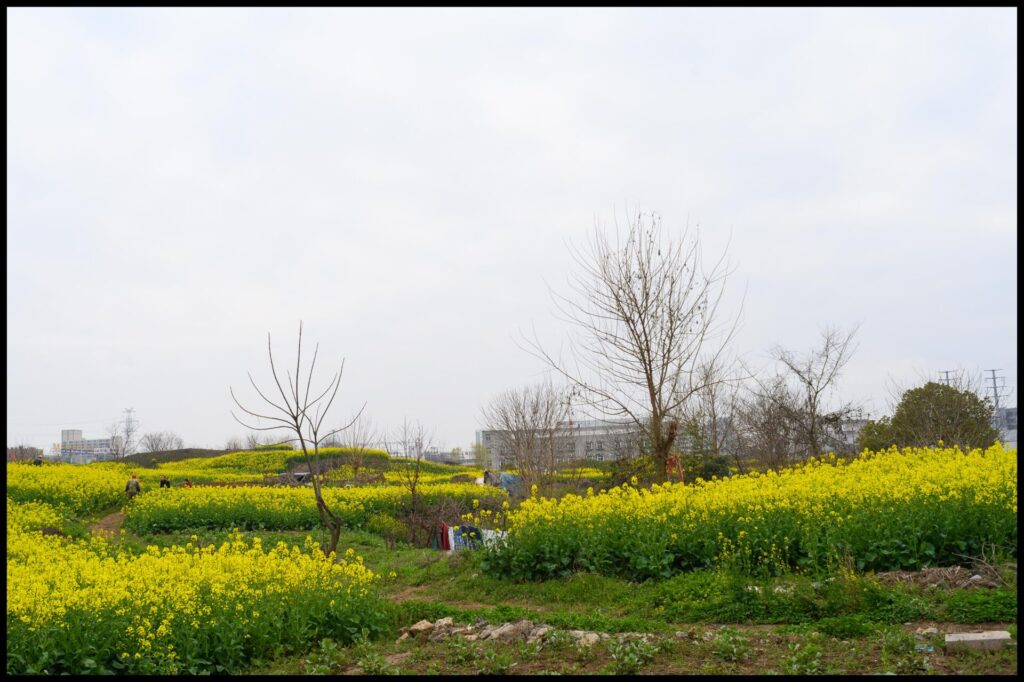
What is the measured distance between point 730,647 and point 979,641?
5.02 ft

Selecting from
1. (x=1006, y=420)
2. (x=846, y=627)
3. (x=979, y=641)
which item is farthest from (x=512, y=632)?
(x=1006, y=420)

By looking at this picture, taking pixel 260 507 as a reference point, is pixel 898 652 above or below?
above

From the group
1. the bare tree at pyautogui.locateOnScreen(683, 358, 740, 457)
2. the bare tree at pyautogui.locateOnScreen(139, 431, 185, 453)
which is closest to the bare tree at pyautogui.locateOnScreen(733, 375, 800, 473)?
the bare tree at pyautogui.locateOnScreen(683, 358, 740, 457)

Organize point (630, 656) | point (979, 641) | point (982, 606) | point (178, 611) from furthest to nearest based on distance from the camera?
point (178, 611)
point (982, 606)
point (630, 656)
point (979, 641)

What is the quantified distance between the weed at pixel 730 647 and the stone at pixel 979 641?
126 cm

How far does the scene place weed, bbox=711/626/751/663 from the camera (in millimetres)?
5426

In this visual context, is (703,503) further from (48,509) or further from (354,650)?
(48,509)

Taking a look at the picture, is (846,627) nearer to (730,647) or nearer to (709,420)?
(730,647)

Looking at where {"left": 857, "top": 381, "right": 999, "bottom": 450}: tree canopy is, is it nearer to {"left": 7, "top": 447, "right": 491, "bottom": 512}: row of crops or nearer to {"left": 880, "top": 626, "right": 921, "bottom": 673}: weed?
{"left": 7, "top": 447, "right": 491, "bottom": 512}: row of crops

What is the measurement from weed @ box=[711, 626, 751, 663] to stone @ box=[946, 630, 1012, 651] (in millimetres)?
1258

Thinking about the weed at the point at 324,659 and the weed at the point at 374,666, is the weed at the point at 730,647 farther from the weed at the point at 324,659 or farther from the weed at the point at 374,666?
the weed at the point at 324,659

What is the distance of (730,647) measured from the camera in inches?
216

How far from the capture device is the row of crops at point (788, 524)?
7805mm

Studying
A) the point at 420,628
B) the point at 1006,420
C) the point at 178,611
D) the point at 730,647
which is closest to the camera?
the point at 730,647
